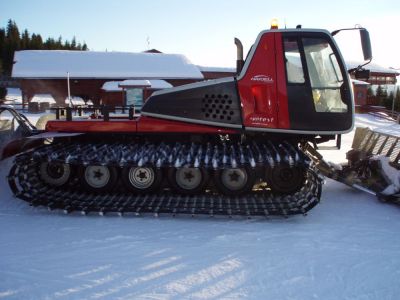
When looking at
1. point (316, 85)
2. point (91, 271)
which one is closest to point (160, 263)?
point (91, 271)

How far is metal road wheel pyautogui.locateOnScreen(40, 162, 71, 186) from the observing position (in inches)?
238

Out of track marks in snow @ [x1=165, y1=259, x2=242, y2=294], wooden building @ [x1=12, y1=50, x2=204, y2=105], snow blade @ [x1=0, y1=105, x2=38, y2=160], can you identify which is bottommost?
track marks in snow @ [x1=165, y1=259, x2=242, y2=294]

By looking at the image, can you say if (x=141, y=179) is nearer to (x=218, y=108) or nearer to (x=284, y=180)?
(x=218, y=108)

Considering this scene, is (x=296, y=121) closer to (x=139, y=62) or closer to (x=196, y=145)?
(x=196, y=145)

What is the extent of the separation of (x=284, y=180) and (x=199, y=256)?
2170 millimetres

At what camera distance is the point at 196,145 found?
6074 mm

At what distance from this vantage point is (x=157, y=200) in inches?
227

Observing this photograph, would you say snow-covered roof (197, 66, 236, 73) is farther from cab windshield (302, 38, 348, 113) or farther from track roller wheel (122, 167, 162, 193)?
track roller wheel (122, 167, 162, 193)

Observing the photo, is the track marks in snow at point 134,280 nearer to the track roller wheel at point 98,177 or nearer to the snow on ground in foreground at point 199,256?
the snow on ground in foreground at point 199,256

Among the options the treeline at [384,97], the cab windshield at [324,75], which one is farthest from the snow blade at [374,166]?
the treeline at [384,97]

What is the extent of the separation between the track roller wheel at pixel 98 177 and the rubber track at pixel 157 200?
0.40 ft

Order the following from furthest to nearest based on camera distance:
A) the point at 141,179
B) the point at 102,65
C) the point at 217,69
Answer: the point at 217,69
the point at 102,65
the point at 141,179

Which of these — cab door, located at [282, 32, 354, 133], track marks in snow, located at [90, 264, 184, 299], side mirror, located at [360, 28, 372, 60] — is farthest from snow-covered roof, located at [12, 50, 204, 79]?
track marks in snow, located at [90, 264, 184, 299]

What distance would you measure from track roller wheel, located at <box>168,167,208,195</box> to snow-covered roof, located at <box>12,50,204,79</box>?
25665 millimetres
